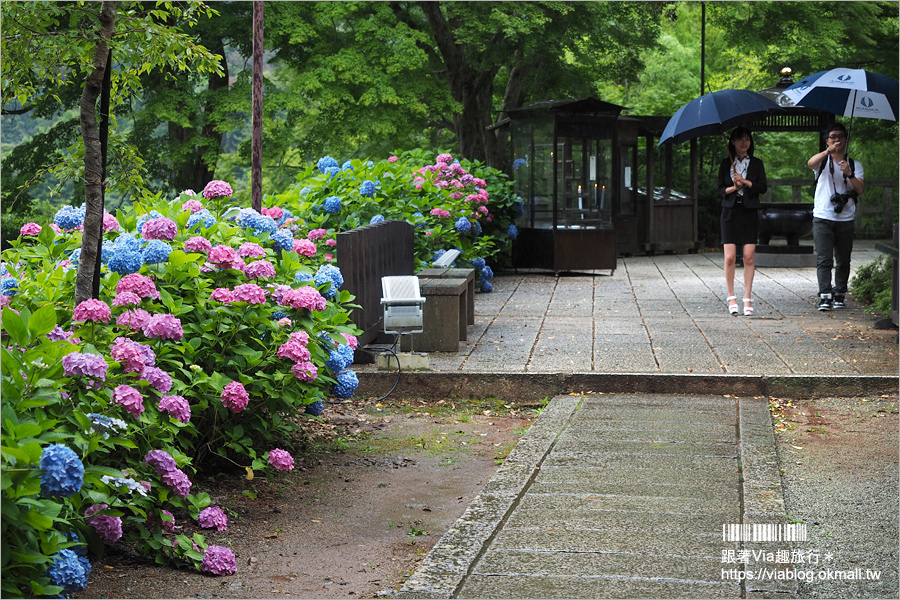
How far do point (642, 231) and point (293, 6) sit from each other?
8.23 metres

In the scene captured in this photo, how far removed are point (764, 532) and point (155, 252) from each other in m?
2.84

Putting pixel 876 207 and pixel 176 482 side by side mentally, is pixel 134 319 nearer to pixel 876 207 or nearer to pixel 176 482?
pixel 176 482

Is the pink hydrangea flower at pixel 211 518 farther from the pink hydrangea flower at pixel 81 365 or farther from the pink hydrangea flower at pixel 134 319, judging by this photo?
the pink hydrangea flower at pixel 81 365

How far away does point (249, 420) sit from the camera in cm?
483

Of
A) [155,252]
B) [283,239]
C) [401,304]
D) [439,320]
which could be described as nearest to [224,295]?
[155,252]

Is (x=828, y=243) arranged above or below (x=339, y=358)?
above

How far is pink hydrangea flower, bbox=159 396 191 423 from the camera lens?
369 centimetres

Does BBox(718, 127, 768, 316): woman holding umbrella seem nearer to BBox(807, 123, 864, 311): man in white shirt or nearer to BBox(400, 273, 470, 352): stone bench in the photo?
BBox(807, 123, 864, 311): man in white shirt

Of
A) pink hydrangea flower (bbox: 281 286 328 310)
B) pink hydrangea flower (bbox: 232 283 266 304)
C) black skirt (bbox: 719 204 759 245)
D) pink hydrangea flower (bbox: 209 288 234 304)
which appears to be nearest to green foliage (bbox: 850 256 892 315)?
black skirt (bbox: 719 204 759 245)

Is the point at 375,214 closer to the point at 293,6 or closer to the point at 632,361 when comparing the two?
the point at 632,361

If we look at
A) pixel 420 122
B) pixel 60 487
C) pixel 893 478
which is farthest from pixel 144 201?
pixel 420 122

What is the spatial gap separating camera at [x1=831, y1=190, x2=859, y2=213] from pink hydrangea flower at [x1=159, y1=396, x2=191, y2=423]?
853 cm

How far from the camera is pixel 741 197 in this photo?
9953mm

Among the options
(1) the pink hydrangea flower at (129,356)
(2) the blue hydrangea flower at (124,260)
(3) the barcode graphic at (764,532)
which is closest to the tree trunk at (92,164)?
(2) the blue hydrangea flower at (124,260)
